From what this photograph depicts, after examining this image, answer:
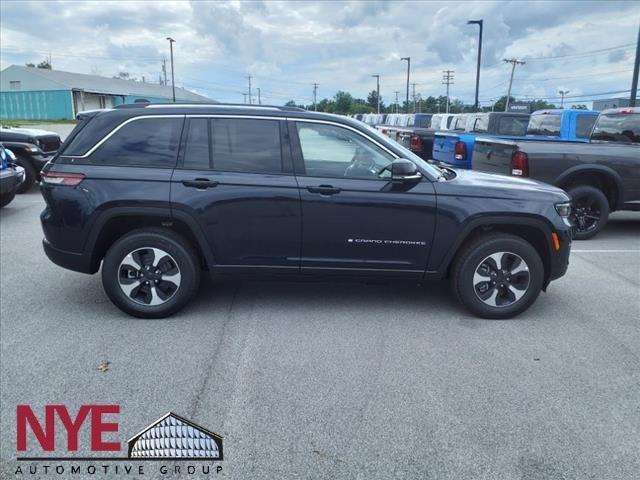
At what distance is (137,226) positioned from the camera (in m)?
4.68

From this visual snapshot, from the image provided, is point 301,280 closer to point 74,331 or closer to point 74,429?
point 74,331

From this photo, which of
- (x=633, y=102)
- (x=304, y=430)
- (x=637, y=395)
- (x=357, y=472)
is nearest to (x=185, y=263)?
(x=304, y=430)

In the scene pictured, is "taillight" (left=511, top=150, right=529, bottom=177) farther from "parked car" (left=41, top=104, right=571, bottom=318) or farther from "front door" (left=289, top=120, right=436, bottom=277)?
"front door" (left=289, top=120, right=436, bottom=277)

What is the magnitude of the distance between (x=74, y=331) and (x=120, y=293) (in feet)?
1.51

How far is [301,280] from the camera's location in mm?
4809

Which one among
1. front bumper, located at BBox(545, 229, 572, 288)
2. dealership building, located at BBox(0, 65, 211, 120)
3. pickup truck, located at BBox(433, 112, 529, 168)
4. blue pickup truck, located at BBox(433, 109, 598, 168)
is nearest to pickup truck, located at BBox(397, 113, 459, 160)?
pickup truck, located at BBox(433, 112, 529, 168)

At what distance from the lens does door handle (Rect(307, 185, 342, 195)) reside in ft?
14.7

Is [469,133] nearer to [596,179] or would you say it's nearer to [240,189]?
[596,179]

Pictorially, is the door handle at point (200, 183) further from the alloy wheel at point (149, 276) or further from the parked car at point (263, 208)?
the alloy wheel at point (149, 276)

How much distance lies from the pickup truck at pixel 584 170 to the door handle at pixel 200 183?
4846 mm

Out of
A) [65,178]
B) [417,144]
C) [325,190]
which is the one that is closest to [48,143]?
[65,178]

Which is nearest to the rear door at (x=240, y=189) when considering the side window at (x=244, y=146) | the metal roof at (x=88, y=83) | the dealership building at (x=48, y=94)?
the side window at (x=244, y=146)

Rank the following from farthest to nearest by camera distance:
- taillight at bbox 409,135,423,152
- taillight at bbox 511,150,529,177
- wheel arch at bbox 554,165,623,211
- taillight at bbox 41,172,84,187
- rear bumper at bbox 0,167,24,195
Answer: taillight at bbox 409,135,423,152
rear bumper at bbox 0,167,24,195
wheel arch at bbox 554,165,623,211
taillight at bbox 511,150,529,177
taillight at bbox 41,172,84,187

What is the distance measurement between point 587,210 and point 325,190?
5.19 meters
